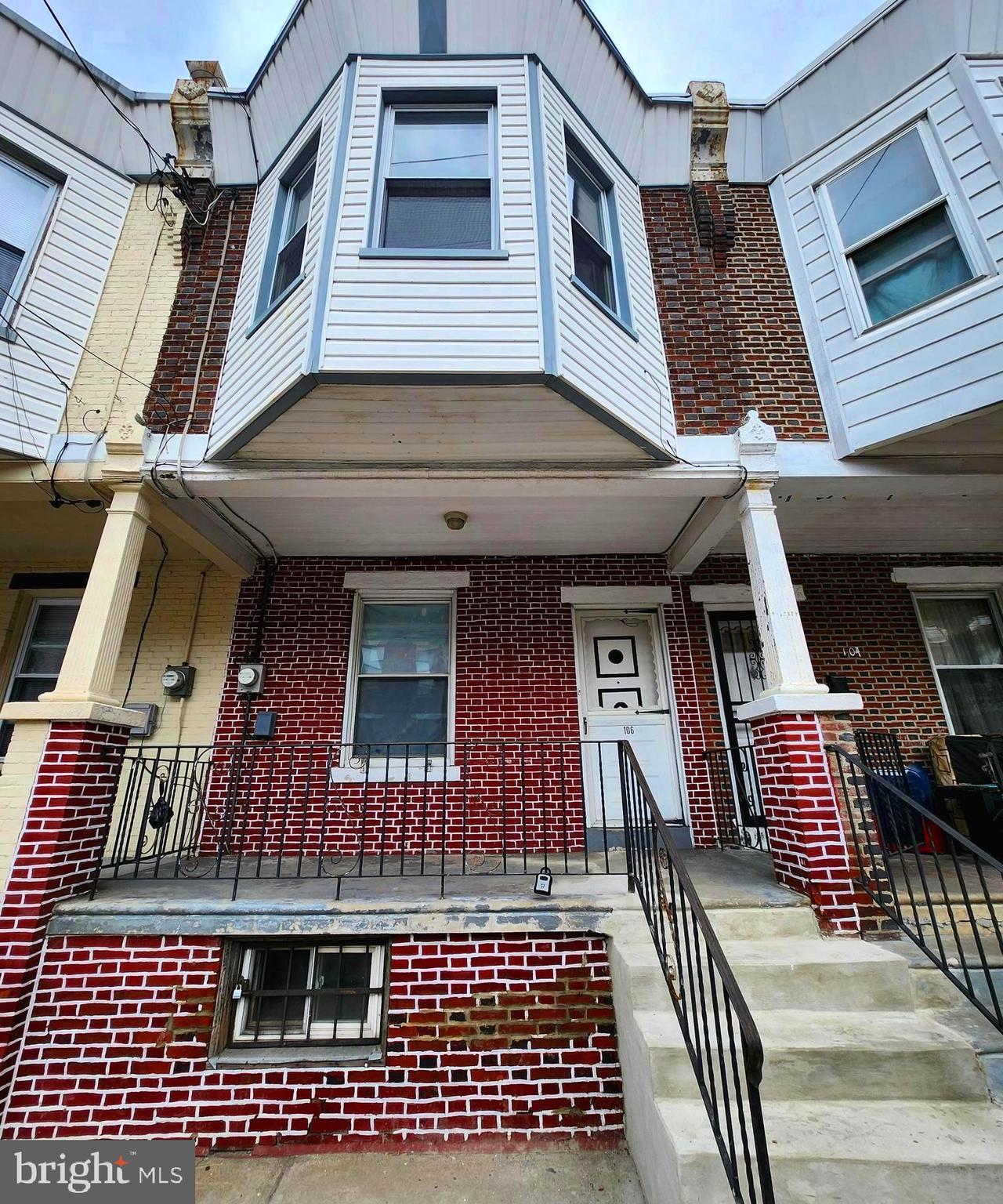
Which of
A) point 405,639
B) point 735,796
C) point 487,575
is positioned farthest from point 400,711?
point 735,796

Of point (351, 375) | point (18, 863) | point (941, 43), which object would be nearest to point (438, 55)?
point (351, 375)

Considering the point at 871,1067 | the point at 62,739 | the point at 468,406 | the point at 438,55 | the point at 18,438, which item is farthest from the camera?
the point at 438,55

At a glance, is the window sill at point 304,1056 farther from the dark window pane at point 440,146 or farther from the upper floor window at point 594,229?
the dark window pane at point 440,146

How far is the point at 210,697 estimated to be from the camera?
17.3 feet

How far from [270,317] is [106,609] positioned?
240 centimetres

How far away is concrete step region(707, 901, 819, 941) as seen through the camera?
3.12m

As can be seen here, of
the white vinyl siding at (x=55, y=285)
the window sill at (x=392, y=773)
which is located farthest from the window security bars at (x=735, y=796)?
the white vinyl siding at (x=55, y=285)

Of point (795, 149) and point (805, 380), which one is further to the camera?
point (795, 149)

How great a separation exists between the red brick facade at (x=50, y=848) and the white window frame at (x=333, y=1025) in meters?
1.08

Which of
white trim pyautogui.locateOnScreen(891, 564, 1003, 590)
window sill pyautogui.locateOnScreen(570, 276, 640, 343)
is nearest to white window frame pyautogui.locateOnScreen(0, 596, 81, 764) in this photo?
window sill pyautogui.locateOnScreen(570, 276, 640, 343)

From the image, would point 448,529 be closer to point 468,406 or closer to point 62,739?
point 468,406

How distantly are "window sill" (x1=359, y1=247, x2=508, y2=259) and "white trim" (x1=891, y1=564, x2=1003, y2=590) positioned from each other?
192 inches

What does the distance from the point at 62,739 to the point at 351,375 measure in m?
2.77

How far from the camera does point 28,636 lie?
5.69 metres
